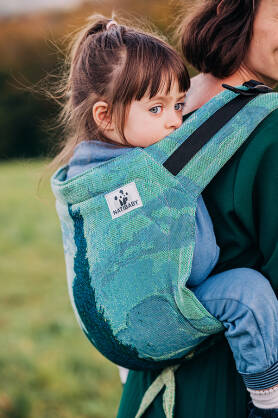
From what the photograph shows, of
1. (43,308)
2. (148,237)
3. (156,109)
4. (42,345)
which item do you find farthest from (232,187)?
(43,308)

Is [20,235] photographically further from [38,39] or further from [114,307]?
[38,39]

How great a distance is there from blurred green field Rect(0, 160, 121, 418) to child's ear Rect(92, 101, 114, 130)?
1.96 ft

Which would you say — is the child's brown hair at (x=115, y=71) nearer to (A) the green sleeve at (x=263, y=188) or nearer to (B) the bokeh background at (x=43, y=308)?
(B) the bokeh background at (x=43, y=308)

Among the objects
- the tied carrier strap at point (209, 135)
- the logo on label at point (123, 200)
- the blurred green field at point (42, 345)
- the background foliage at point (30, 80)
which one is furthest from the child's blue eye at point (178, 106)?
the background foliage at point (30, 80)

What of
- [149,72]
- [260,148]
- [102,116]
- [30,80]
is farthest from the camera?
[30,80]

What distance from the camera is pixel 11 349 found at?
498cm

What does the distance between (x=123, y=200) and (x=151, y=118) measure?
0.33 m

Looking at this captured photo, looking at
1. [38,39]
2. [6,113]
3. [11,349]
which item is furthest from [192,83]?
[38,39]

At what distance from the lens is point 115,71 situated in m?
1.76

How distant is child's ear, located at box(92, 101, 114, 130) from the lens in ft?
5.91

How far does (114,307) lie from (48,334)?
4.07m

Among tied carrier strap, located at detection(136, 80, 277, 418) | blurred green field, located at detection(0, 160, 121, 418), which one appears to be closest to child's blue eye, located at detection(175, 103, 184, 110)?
tied carrier strap, located at detection(136, 80, 277, 418)

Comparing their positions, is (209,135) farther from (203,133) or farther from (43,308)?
(43,308)

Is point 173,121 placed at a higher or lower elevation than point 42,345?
higher
